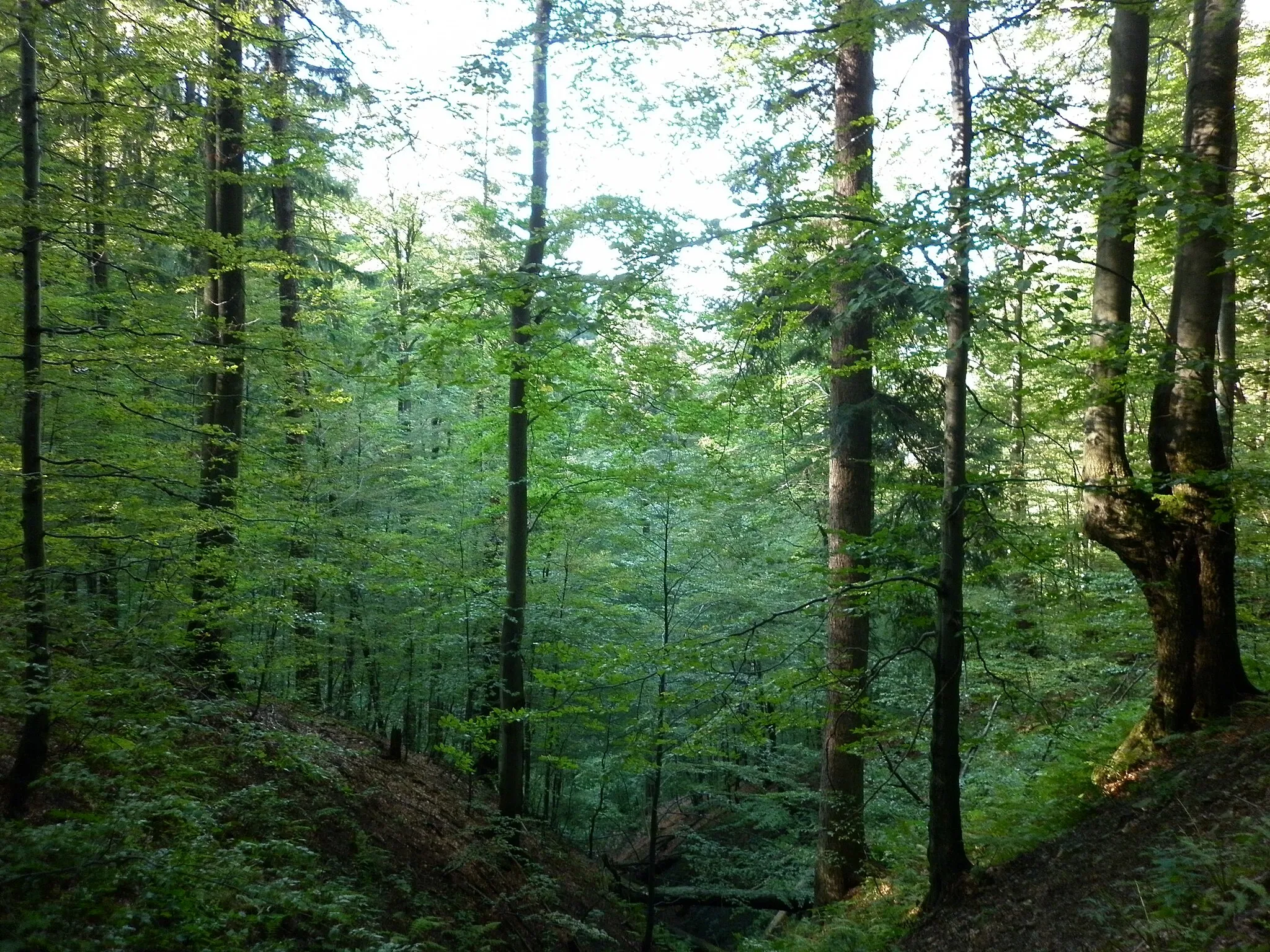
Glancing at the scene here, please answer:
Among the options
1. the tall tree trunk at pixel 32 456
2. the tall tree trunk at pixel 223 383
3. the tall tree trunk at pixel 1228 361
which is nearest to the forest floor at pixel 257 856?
the tall tree trunk at pixel 32 456

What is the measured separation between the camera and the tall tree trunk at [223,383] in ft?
23.9

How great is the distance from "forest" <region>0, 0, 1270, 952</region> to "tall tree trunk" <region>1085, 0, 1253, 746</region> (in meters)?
0.04

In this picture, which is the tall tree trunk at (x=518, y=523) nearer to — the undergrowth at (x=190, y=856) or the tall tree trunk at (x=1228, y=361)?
the undergrowth at (x=190, y=856)

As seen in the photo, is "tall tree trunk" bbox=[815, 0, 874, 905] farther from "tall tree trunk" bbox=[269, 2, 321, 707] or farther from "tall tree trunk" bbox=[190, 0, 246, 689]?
"tall tree trunk" bbox=[190, 0, 246, 689]

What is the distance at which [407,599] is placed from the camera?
48.2 feet

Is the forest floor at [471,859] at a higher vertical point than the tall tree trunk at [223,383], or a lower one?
lower

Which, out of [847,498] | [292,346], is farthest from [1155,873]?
[292,346]

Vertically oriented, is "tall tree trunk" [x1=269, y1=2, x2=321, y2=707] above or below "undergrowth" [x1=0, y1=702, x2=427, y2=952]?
above

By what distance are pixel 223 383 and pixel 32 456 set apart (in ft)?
14.0

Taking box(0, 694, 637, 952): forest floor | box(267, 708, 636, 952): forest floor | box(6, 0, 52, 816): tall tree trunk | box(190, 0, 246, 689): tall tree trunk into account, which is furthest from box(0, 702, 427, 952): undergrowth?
box(190, 0, 246, 689): tall tree trunk

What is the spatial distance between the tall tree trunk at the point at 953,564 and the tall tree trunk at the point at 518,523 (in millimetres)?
5442

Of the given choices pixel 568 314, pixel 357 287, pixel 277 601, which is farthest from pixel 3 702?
pixel 357 287

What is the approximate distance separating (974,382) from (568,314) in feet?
50.2

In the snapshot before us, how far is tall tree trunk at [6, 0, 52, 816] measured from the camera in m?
5.24
